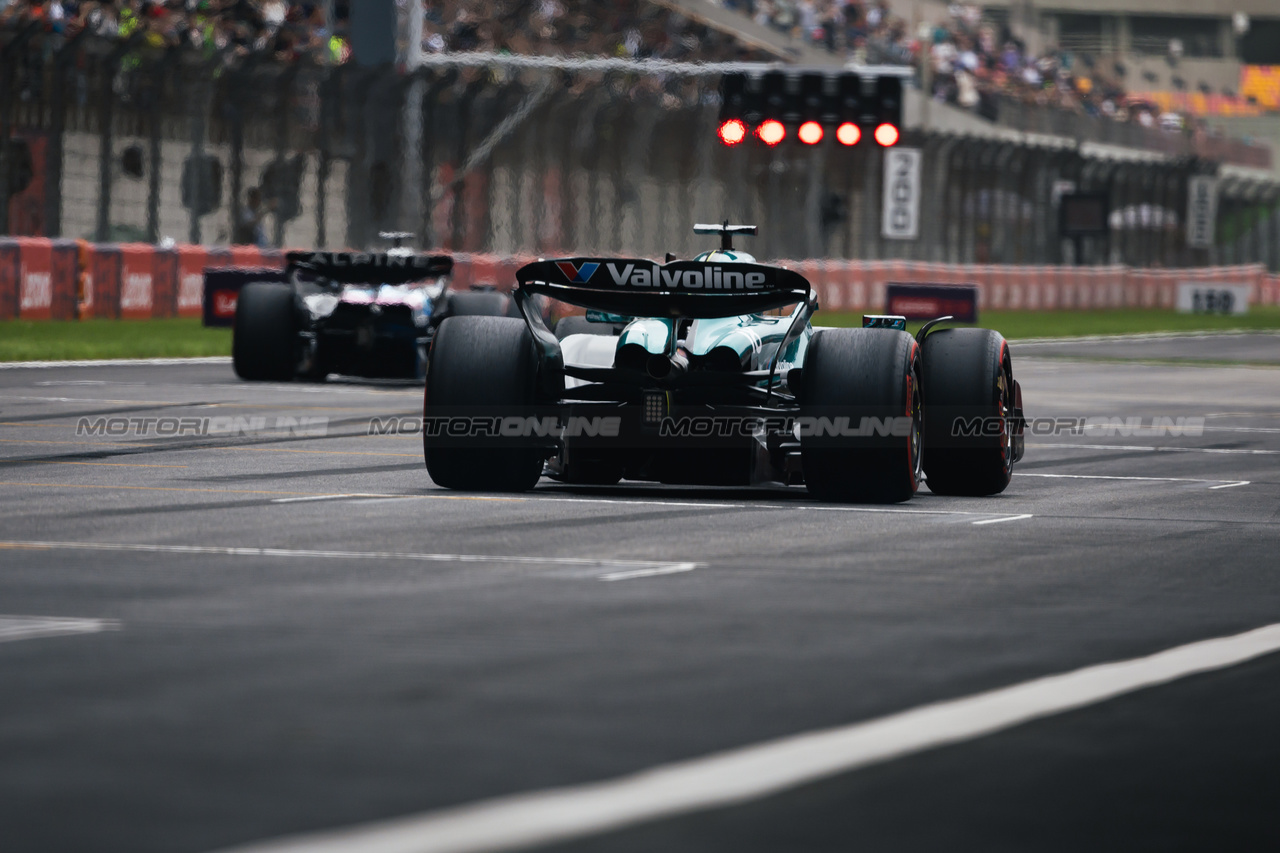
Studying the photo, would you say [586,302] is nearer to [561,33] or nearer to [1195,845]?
[1195,845]

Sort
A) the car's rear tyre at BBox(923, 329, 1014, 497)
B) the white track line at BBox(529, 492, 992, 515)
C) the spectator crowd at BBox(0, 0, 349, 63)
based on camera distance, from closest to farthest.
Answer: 1. the white track line at BBox(529, 492, 992, 515)
2. the car's rear tyre at BBox(923, 329, 1014, 497)
3. the spectator crowd at BBox(0, 0, 349, 63)

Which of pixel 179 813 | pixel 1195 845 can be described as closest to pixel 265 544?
pixel 179 813

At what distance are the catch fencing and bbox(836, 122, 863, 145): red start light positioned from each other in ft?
14.5

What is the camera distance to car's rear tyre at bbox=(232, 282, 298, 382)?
21.6 metres

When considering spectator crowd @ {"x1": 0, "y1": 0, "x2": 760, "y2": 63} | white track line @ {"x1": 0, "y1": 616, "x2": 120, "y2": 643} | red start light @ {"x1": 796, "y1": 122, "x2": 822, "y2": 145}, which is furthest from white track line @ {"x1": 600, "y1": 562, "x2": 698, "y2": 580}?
spectator crowd @ {"x1": 0, "y1": 0, "x2": 760, "y2": 63}

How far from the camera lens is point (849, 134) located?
27.7m

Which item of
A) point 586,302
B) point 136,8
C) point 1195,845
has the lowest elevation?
point 1195,845

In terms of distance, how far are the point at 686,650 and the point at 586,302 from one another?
16.9 ft

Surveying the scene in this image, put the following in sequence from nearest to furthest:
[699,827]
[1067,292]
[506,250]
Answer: [699,827]
[506,250]
[1067,292]

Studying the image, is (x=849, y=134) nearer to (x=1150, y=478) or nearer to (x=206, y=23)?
(x=206, y=23)

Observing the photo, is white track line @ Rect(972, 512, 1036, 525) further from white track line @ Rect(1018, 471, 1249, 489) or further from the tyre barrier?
the tyre barrier

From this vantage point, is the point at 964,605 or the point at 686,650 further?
the point at 964,605

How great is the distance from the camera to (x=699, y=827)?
4434mm

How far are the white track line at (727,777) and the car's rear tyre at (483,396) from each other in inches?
205
